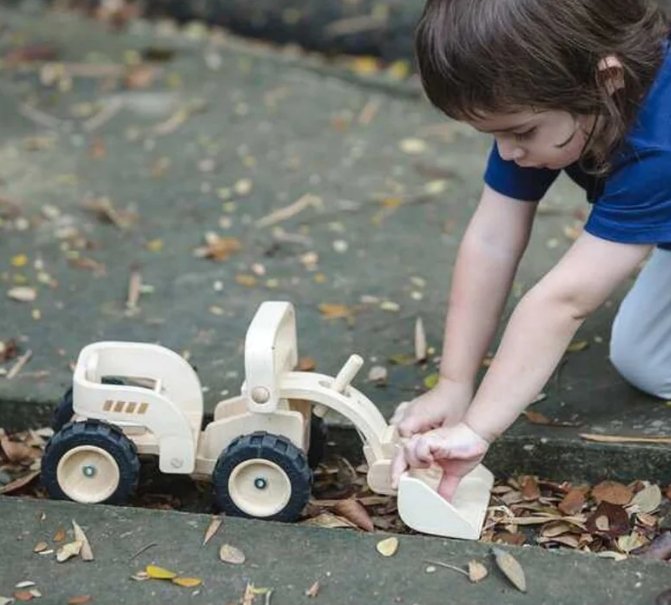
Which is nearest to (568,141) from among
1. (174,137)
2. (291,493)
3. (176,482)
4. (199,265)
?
(291,493)

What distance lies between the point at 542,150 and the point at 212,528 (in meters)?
0.84

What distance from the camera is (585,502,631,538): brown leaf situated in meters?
2.41

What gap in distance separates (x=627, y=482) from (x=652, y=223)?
0.52 metres

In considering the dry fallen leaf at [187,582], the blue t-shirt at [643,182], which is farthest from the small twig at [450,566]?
the blue t-shirt at [643,182]

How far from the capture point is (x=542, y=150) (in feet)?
7.57

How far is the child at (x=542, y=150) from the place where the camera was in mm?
2184

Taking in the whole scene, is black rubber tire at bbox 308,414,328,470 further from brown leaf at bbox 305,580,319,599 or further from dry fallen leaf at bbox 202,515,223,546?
brown leaf at bbox 305,580,319,599

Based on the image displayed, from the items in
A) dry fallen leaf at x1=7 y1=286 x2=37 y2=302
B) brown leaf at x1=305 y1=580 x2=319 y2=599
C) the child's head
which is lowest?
dry fallen leaf at x1=7 y1=286 x2=37 y2=302

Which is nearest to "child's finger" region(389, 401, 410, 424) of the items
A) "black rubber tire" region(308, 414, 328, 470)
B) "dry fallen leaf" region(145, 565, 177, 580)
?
"black rubber tire" region(308, 414, 328, 470)

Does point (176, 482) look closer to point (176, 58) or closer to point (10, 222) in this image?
point (10, 222)

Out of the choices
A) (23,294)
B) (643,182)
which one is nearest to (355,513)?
(643,182)

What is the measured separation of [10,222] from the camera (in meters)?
3.67

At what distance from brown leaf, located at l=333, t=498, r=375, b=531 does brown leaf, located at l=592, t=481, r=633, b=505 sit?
0.42 metres

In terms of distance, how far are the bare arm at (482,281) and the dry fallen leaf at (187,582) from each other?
0.68 metres
